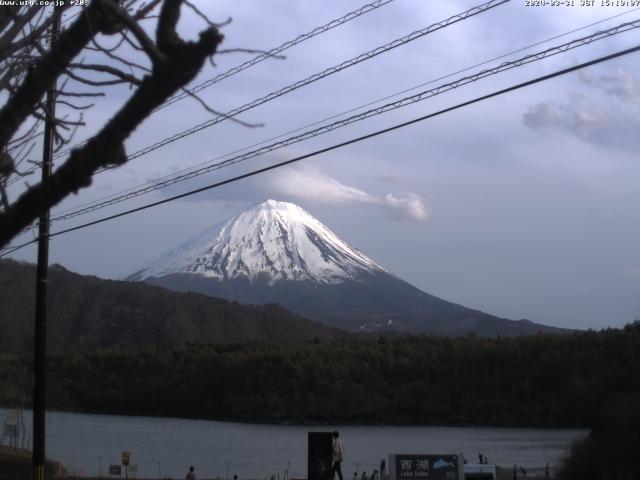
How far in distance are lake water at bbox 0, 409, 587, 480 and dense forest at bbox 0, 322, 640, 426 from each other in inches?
149

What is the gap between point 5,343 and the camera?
287 ft

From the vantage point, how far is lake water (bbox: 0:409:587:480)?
1850 inches

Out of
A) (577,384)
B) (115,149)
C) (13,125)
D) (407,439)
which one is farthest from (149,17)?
(577,384)

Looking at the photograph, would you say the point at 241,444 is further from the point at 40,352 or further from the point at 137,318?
the point at 137,318

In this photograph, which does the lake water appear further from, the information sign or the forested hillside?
the forested hillside

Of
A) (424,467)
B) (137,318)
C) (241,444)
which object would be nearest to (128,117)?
(424,467)

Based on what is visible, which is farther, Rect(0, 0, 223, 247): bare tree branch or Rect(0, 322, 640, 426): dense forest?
Rect(0, 322, 640, 426): dense forest

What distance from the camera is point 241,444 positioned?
62719mm

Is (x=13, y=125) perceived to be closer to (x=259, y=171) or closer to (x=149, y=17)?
(x=149, y=17)

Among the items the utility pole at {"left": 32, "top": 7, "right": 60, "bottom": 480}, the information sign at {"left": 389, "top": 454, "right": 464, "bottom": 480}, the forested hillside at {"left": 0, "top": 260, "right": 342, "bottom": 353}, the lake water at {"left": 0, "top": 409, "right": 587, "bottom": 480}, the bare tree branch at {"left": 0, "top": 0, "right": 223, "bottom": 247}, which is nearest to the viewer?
the bare tree branch at {"left": 0, "top": 0, "right": 223, "bottom": 247}

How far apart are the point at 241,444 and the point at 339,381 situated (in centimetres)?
2994

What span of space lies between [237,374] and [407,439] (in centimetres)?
2747

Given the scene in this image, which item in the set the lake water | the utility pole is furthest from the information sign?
the lake water

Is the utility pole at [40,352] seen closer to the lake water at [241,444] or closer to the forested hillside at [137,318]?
the lake water at [241,444]
